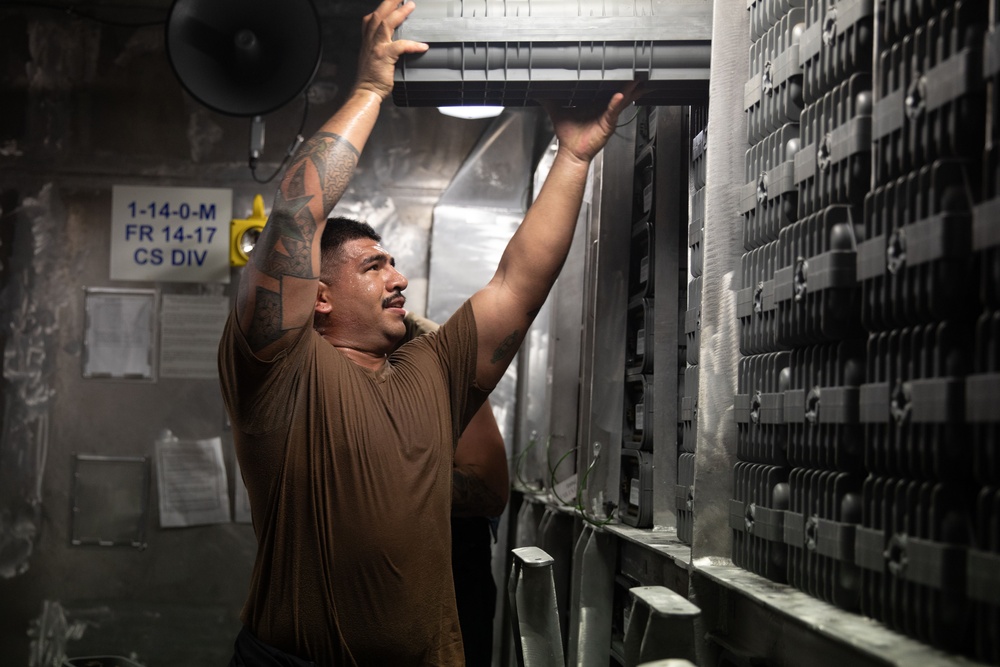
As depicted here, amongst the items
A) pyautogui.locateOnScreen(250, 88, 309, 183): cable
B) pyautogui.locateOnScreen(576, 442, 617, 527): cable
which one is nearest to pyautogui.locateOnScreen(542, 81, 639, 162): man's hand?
pyautogui.locateOnScreen(576, 442, 617, 527): cable

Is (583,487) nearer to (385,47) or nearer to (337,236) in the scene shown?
(337,236)

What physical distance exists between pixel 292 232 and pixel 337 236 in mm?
441

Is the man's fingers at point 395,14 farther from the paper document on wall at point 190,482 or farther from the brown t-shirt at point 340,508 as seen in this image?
the paper document on wall at point 190,482

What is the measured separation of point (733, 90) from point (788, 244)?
1.45ft

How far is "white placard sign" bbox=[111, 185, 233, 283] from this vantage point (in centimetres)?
399

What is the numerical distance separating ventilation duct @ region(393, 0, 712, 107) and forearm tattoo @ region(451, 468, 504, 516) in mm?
1346

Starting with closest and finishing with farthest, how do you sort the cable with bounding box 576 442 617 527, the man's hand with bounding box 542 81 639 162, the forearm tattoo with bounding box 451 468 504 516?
the man's hand with bounding box 542 81 639 162 < the cable with bounding box 576 442 617 527 < the forearm tattoo with bounding box 451 468 504 516

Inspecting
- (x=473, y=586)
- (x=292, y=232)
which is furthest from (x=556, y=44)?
(x=473, y=586)

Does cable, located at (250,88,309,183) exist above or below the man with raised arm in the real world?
above

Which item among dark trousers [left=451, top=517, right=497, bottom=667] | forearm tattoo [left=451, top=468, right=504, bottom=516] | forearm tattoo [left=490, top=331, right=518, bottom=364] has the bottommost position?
dark trousers [left=451, top=517, right=497, bottom=667]

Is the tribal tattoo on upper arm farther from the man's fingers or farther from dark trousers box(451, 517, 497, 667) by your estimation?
dark trousers box(451, 517, 497, 667)

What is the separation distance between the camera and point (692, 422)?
1.93 meters

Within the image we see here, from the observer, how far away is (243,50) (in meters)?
3.02

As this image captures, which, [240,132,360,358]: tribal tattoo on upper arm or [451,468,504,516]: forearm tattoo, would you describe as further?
[451,468,504,516]: forearm tattoo
